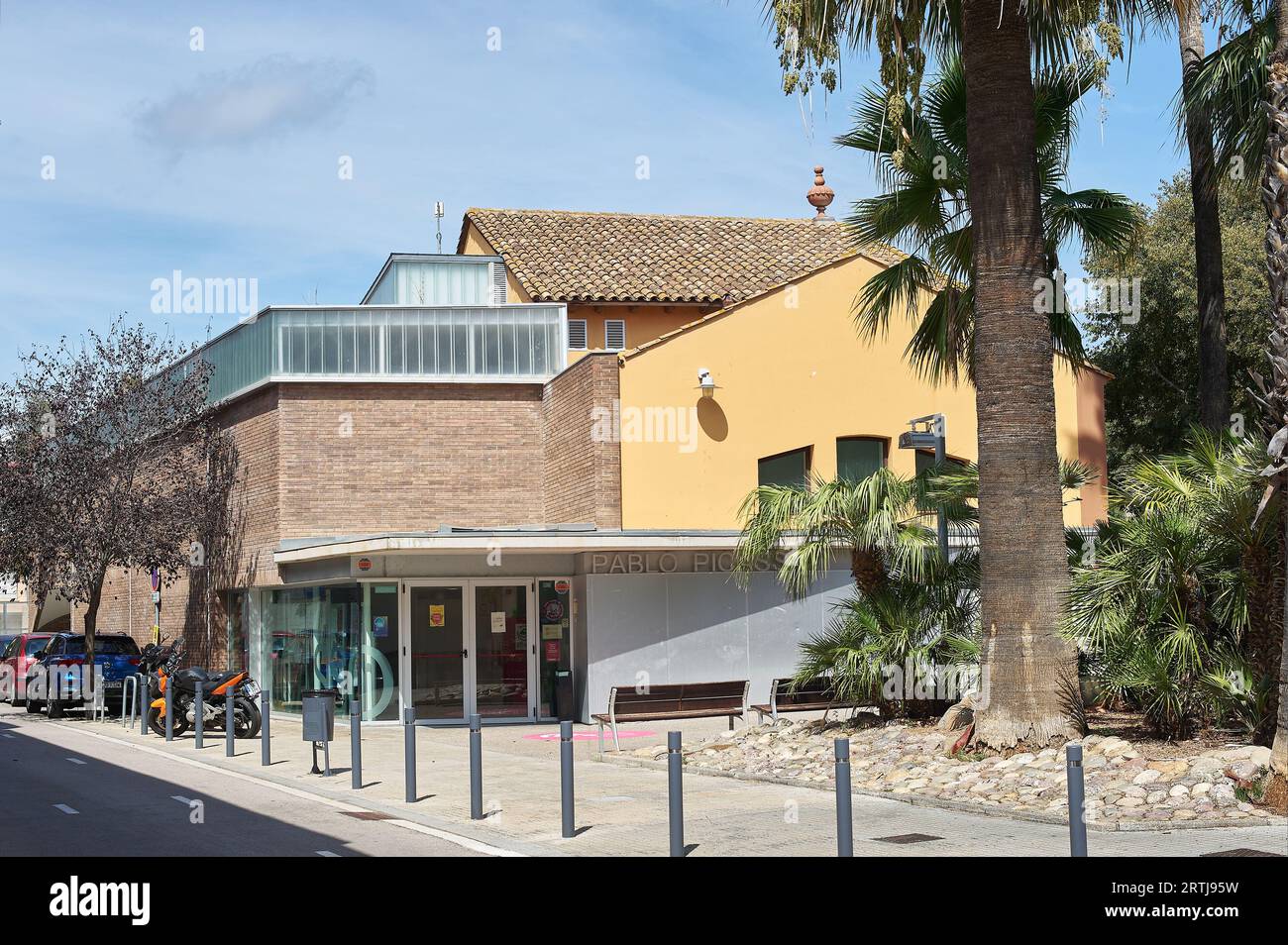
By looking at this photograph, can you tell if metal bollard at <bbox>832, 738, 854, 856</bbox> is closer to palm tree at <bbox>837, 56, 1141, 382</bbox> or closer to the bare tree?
palm tree at <bbox>837, 56, 1141, 382</bbox>

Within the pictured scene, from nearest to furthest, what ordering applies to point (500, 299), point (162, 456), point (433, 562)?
point (433, 562) → point (162, 456) → point (500, 299)

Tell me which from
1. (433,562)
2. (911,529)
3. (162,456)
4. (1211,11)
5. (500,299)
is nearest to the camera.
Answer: (1211,11)

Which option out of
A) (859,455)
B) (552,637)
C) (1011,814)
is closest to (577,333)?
(859,455)

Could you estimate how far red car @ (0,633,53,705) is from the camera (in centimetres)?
3075

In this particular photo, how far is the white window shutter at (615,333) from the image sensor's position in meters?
29.8

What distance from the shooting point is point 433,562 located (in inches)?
967

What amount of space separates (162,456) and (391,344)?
20.1 ft

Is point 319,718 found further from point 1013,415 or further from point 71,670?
point 71,670

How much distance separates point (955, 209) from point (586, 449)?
933 centimetres

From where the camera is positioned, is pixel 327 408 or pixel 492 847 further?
pixel 327 408

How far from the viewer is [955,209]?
57.4ft

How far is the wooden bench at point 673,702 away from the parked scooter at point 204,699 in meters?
6.09

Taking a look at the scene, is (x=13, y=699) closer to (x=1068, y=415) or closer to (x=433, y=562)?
(x=433, y=562)

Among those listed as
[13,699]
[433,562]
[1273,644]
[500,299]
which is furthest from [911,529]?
[13,699]
